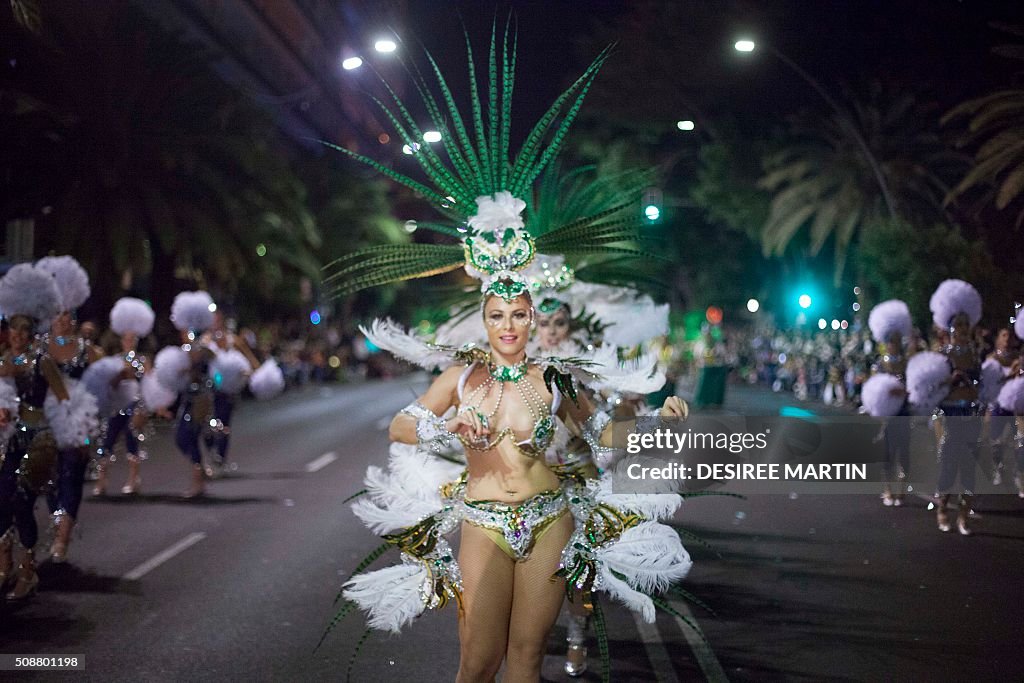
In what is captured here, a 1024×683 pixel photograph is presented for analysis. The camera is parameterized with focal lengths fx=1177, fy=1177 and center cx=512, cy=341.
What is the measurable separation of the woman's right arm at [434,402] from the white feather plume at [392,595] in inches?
23.0

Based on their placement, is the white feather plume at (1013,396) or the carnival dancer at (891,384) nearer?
the white feather plume at (1013,396)

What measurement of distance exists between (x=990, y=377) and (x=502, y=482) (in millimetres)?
8194

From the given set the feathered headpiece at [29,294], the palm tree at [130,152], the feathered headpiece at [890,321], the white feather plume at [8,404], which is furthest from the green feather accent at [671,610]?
the palm tree at [130,152]

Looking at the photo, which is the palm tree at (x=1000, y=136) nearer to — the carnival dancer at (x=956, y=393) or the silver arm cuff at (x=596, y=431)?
the carnival dancer at (x=956, y=393)

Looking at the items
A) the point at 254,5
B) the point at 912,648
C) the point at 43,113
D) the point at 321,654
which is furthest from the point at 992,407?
the point at 254,5

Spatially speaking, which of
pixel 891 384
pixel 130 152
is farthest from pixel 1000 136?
pixel 130 152

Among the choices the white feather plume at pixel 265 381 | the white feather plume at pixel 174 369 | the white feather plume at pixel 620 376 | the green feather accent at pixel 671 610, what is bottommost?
the green feather accent at pixel 671 610

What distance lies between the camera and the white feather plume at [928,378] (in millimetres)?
11352

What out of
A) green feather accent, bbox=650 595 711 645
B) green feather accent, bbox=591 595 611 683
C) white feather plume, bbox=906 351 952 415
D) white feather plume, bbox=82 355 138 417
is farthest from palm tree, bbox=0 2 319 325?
green feather accent, bbox=591 595 611 683

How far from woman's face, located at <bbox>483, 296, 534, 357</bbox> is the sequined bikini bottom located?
65 cm

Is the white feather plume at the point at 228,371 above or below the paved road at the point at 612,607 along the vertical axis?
above

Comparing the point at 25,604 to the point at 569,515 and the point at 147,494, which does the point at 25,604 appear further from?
the point at 147,494

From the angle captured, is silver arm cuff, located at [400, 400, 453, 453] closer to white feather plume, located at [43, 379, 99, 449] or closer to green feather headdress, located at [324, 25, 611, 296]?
green feather headdress, located at [324, 25, 611, 296]

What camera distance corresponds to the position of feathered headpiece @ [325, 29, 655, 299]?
517cm
